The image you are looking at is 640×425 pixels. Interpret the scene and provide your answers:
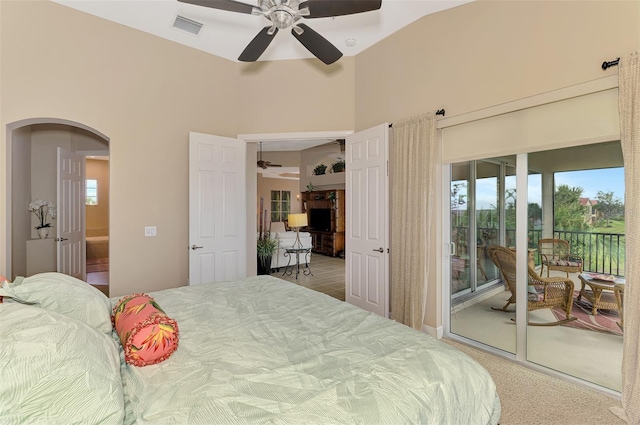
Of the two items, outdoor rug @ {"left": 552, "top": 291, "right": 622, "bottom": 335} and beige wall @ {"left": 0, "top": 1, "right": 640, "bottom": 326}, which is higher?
beige wall @ {"left": 0, "top": 1, "right": 640, "bottom": 326}

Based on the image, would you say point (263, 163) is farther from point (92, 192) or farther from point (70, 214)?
point (92, 192)

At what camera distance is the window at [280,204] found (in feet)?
39.8

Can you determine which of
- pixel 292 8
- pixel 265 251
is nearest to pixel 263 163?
pixel 265 251

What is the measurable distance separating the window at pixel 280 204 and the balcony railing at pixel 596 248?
10.1 meters

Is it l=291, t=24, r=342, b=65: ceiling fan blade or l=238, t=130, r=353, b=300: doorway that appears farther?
l=238, t=130, r=353, b=300: doorway

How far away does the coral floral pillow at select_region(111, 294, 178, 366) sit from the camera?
1314 millimetres

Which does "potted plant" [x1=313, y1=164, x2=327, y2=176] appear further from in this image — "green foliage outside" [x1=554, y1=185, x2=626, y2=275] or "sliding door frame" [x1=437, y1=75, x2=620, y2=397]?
"green foliage outside" [x1=554, y1=185, x2=626, y2=275]

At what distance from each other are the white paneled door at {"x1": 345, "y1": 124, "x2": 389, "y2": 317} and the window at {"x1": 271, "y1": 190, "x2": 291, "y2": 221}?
8424mm

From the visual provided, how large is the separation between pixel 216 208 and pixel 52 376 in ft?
10.2

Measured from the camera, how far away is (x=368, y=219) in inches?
145

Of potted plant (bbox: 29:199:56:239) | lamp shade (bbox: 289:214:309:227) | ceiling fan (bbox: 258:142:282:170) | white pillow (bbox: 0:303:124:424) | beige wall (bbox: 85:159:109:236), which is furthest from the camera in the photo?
beige wall (bbox: 85:159:109:236)

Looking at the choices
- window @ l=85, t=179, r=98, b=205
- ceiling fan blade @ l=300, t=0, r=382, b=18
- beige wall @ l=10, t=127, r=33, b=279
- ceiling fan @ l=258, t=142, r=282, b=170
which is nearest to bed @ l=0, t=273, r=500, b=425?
ceiling fan blade @ l=300, t=0, r=382, b=18

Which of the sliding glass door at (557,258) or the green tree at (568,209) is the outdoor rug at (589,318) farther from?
the green tree at (568,209)

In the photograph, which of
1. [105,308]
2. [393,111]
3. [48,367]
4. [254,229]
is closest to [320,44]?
[393,111]
